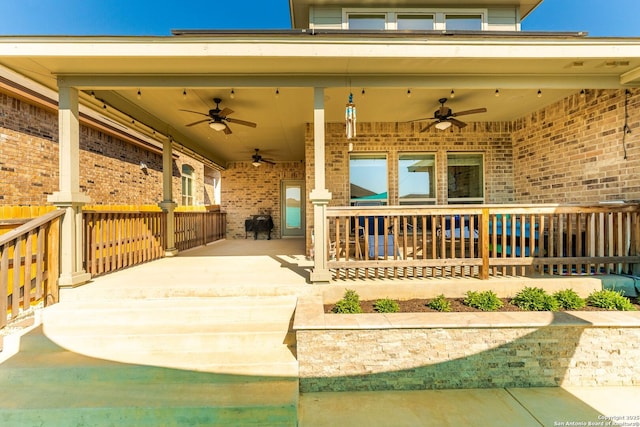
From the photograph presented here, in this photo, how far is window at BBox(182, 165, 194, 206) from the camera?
1104 centimetres

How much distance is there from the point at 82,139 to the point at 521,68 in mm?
8774

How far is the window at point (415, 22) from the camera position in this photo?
18.6 ft

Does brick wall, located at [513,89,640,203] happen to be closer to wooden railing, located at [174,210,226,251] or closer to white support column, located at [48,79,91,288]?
white support column, located at [48,79,91,288]

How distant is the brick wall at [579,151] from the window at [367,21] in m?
3.40

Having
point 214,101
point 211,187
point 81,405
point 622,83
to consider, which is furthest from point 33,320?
point 211,187

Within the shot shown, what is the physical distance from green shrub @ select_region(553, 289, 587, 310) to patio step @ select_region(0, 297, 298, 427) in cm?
294

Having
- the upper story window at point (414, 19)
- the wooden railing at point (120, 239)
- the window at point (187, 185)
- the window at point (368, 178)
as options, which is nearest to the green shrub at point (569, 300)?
the window at point (368, 178)

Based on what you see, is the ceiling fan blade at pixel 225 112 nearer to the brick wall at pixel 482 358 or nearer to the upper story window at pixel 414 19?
the upper story window at pixel 414 19

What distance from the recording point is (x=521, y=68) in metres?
3.87

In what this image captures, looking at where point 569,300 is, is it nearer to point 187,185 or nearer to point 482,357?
point 482,357

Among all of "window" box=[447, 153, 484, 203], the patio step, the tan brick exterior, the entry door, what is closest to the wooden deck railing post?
the tan brick exterior

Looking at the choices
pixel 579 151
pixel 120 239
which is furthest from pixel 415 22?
pixel 120 239

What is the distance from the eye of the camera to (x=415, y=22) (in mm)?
5695

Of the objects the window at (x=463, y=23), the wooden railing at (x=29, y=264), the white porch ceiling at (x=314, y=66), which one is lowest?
the wooden railing at (x=29, y=264)
